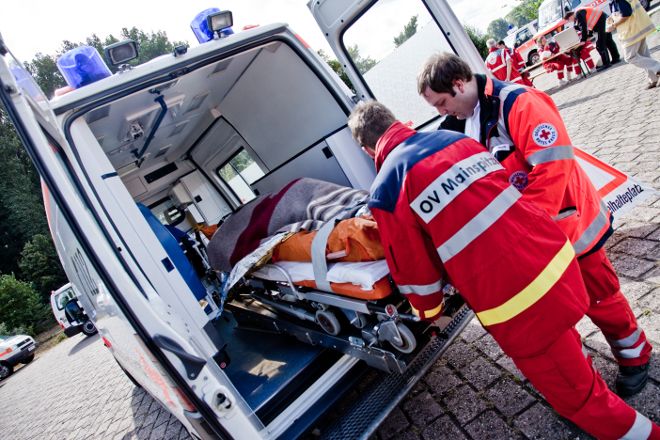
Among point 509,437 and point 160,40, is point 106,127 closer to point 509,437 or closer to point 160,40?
point 509,437

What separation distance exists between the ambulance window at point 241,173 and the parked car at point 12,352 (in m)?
12.1

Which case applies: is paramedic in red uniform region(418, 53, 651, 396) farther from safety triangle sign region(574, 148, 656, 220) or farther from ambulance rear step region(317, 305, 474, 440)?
safety triangle sign region(574, 148, 656, 220)

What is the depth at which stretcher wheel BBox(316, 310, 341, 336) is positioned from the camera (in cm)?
238

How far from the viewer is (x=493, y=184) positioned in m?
1.56

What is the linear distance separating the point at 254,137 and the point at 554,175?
366cm

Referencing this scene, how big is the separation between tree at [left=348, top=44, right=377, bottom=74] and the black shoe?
2.76 m

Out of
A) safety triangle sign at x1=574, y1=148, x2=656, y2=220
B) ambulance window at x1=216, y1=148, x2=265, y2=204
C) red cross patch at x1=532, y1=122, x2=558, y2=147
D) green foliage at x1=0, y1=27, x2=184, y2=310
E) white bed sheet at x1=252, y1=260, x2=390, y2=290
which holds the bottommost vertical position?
safety triangle sign at x1=574, y1=148, x2=656, y2=220

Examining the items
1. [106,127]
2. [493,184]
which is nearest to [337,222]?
[493,184]

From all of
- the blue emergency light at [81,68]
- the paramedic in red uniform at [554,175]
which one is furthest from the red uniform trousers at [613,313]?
the blue emergency light at [81,68]

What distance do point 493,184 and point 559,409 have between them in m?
0.98

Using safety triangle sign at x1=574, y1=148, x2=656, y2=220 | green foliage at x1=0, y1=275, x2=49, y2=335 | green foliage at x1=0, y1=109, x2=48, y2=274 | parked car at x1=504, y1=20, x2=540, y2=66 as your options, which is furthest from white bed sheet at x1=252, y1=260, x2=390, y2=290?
green foliage at x1=0, y1=109, x2=48, y2=274

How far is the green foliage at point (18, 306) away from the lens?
1784 cm

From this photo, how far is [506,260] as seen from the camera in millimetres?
1482

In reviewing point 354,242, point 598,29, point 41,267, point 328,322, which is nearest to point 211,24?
point 354,242
